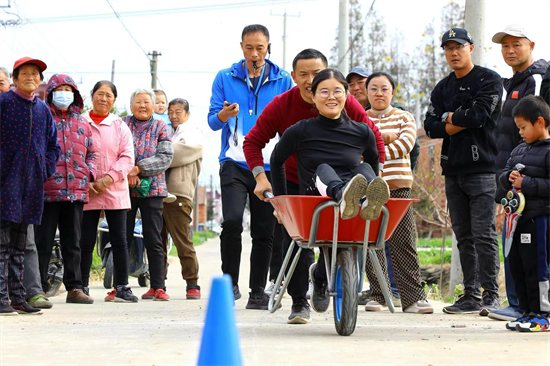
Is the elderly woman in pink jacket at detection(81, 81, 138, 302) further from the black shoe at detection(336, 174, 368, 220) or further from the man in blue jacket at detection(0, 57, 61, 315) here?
the black shoe at detection(336, 174, 368, 220)

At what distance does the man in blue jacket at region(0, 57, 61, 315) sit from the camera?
6703mm

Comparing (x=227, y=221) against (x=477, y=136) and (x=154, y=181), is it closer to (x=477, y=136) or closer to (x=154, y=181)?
(x=154, y=181)

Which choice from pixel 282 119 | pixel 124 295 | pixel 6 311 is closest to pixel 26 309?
pixel 6 311

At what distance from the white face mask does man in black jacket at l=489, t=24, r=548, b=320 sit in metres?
4.00

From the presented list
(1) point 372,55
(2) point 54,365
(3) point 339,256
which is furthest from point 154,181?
(1) point 372,55

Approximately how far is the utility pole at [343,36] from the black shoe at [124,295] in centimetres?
1194

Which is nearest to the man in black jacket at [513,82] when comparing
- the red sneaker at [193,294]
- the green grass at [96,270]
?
the red sneaker at [193,294]

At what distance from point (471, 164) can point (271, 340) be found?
302cm

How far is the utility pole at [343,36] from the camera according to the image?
19375 millimetres

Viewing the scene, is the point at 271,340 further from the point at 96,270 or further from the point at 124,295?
the point at 96,270

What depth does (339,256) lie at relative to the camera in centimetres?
529

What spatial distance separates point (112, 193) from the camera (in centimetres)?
827

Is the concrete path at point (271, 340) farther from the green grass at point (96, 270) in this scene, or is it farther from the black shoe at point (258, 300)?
the green grass at point (96, 270)

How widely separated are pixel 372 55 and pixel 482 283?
55.6 m
